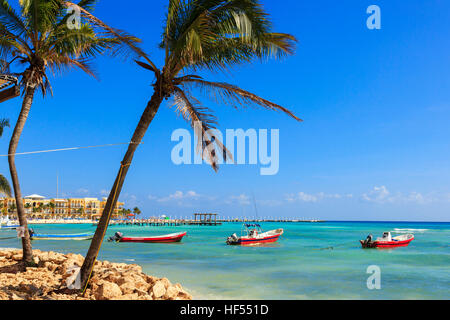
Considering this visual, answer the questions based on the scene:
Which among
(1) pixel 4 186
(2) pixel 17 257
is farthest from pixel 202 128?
(1) pixel 4 186

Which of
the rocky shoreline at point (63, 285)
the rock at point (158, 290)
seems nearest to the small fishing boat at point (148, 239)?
the rocky shoreline at point (63, 285)

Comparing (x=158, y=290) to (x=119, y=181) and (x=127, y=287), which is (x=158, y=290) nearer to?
(x=127, y=287)

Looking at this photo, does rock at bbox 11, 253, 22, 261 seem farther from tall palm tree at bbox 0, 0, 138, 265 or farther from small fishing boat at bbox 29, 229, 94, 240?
small fishing boat at bbox 29, 229, 94, 240

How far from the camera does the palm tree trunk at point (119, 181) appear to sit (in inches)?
283

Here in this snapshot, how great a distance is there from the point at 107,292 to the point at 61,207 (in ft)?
409

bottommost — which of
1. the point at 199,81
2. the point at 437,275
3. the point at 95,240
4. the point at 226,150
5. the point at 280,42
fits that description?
the point at 437,275

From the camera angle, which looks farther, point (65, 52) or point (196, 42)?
point (65, 52)

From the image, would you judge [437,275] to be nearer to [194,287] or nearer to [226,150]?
[194,287]

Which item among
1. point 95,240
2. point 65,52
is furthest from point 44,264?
point 65,52

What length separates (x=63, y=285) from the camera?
735cm

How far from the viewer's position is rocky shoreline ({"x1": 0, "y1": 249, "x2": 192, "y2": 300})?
703cm

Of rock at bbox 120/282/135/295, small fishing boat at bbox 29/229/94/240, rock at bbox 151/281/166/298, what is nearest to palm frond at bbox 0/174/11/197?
rock at bbox 120/282/135/295

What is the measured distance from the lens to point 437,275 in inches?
741

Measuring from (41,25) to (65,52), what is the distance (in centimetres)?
84
